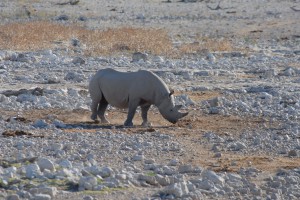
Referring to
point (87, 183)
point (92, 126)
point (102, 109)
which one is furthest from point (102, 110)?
point (87, 183)

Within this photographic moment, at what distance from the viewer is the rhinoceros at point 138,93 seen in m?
16.2

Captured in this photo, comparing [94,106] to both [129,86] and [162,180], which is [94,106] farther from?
[162,180]

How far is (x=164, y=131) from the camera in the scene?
1516 centimetres

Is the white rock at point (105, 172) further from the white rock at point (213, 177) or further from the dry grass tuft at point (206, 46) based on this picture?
the dry grass tuft at point (206, 46)

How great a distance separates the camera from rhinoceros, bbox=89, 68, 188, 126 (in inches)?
636

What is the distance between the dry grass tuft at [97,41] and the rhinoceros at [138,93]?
10.6 meters

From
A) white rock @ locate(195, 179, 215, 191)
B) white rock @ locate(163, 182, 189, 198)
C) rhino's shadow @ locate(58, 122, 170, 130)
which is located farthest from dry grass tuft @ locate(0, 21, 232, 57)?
white rock @ locate(163, 182, 189, 198)

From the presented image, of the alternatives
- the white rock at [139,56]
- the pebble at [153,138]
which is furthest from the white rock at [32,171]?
the white rock at [139,56]

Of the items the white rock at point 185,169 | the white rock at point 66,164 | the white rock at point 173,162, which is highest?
the white rock at point 66,164

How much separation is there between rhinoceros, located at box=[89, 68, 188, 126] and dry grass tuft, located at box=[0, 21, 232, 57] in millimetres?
10569

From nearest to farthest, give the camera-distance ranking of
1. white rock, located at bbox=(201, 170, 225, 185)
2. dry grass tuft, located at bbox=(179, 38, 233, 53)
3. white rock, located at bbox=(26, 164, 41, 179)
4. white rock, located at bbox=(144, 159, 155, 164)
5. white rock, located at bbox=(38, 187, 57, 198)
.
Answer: white rock, located at bbox=(38, 187, 57, 198)
white rock, located at bbox=(26, 164, 41, 179)
white rock, located at bbox=(201, 170, 225, 185)
white rock, located at bbox=(144, 159, 155, 164)
dry grass tuft, located at bbox=(179, 38, 233, 53)

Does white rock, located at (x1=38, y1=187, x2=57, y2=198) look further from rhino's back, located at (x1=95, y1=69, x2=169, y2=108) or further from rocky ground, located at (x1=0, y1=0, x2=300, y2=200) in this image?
rhino's back, located at (x1=95, y1=69, x2=169, y2=108)

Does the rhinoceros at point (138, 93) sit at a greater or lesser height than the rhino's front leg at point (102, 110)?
greater

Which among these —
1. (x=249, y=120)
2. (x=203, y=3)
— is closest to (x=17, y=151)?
(x=249, y=120)
